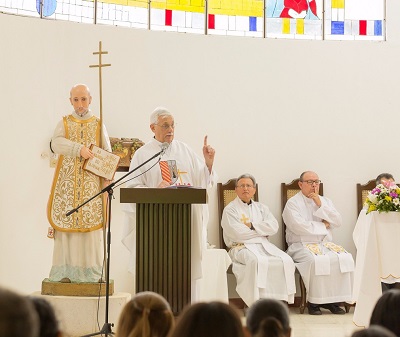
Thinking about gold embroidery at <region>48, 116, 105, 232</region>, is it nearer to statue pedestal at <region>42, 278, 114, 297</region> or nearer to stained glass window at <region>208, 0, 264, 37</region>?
statue pedestal at <region>42, 278, 114, 297</region>

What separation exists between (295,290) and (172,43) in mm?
3705

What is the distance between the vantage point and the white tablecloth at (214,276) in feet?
31.4

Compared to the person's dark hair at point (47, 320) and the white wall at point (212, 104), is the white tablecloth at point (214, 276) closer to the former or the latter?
the white wall at point (212, 104)

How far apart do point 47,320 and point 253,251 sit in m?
7.54

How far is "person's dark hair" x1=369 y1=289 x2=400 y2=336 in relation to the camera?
3074mm

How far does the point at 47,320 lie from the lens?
274 cm

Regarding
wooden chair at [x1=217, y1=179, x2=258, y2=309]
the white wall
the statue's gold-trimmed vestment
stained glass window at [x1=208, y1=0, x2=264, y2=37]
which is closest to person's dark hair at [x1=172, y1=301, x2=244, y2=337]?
the statue's gold-trimmed vestment

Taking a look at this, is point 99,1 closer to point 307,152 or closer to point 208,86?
point 208,86

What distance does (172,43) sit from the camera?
1091 centimetres

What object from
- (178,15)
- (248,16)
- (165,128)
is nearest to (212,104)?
(178,15)

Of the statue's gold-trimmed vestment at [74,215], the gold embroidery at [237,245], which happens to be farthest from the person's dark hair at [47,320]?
the gold embroidery at [237,245]

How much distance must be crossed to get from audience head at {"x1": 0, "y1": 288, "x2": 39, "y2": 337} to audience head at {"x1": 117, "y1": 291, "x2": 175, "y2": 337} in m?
0.99

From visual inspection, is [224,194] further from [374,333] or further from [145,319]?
[374,333]

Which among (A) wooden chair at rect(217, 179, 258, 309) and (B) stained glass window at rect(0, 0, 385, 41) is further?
(B) stained glass window at rect(0, 0, 385, 41)
